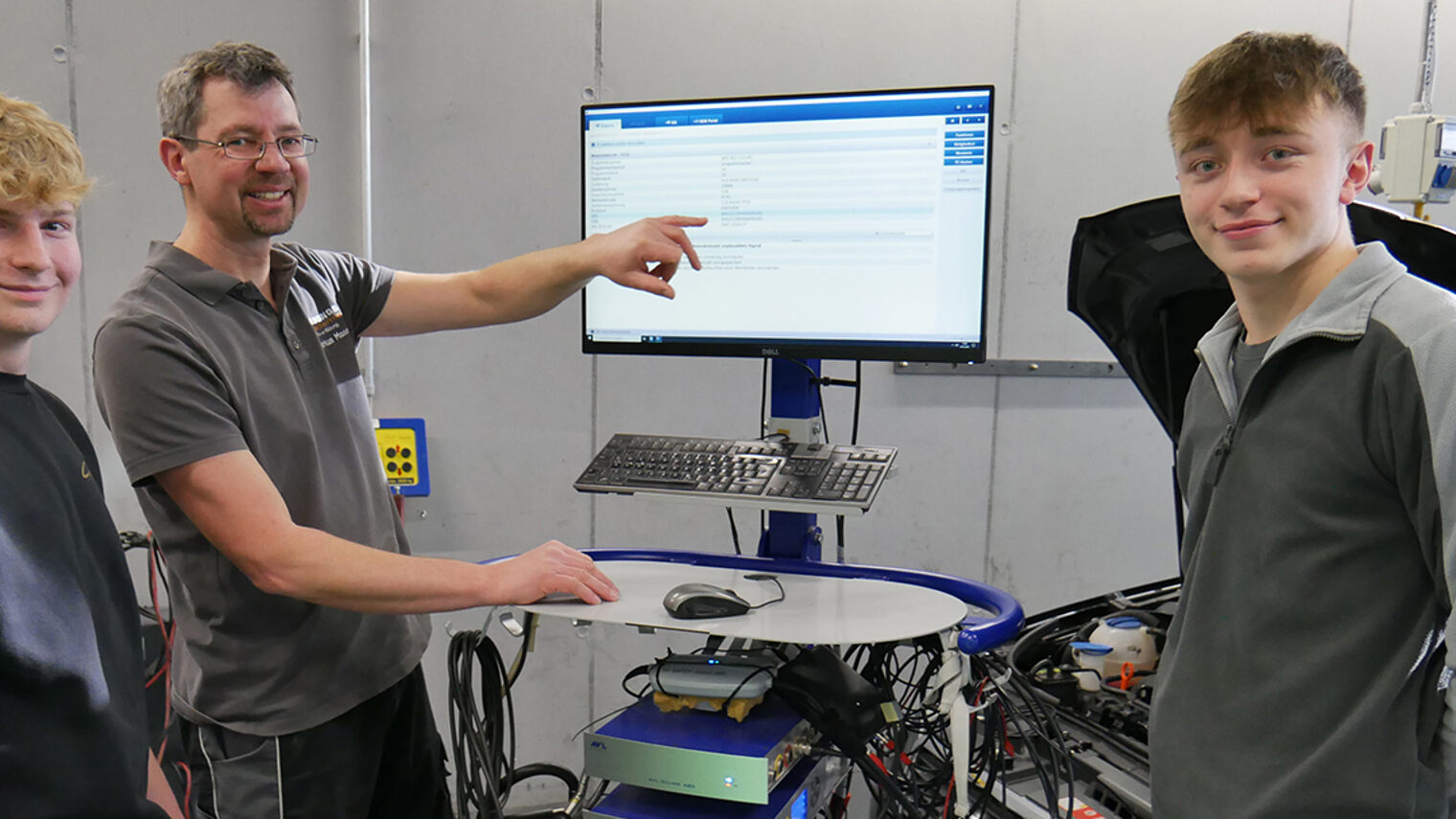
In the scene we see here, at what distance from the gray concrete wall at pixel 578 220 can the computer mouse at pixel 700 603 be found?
1.28 metres

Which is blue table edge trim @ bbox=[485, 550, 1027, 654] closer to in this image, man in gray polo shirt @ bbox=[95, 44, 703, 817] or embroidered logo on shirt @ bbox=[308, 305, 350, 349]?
man in gray polo shirt @ bbox=[95, 44, 703, 817]

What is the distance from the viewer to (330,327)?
1.51 meters

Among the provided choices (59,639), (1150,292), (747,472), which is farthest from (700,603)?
(1150,292)

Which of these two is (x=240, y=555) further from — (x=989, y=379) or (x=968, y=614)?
(x=989, y=379)

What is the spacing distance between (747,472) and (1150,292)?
678mm

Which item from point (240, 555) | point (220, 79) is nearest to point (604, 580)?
point (240, 555)

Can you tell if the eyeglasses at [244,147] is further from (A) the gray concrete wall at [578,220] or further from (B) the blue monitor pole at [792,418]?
(A) the gray concrete wall at [578,220]

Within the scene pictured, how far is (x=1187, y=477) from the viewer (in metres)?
1.18

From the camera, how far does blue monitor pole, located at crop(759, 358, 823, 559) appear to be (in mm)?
1655

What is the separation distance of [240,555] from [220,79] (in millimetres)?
684

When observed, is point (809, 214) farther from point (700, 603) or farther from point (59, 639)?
point (59, 639)

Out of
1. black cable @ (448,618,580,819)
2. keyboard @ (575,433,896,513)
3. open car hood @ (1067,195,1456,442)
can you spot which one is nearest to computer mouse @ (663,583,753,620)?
keyboard @ (575,433,896,513)

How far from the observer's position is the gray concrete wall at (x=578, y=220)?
2449 mm

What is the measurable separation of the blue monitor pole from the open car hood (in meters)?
0.46
